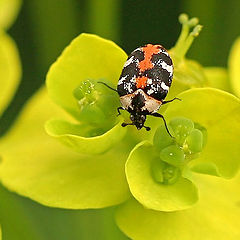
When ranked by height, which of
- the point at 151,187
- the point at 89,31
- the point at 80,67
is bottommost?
the point at 89,31

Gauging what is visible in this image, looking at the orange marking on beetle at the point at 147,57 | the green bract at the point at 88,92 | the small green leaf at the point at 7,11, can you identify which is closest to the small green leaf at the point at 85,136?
the green bract at the point at 88,92

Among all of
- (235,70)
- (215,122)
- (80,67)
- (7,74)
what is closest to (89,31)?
(7,74)

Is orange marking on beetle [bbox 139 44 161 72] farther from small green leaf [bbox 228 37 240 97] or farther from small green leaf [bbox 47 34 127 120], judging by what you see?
small green leaf [bbox 228 37 240 97]

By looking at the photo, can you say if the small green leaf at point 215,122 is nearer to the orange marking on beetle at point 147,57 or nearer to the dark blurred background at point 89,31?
the orange marking on beetle at point 147,57

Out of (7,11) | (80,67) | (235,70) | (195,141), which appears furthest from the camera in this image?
(7,11)

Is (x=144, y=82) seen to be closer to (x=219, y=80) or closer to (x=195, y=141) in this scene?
(x=195, y=141)

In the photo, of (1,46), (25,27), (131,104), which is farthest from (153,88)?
(25,27)

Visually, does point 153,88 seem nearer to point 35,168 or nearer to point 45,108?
point 35,168
